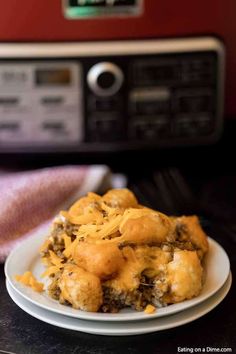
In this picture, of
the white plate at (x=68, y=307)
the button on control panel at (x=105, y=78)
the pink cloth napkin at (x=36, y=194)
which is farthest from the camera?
the button on control panel at (x=105, y=78)

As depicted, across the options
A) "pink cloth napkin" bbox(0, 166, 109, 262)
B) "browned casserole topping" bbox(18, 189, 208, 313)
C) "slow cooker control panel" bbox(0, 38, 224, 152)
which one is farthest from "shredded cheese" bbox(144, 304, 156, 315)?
"slow cooker control panel" bbox(0, 38, 224, 152)

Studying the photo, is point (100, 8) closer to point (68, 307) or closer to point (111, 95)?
point (111, 95)

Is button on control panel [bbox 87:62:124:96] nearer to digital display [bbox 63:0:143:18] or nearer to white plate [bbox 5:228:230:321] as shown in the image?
digital display [bbox 63:0:143:18]

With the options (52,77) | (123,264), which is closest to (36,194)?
(52,77)

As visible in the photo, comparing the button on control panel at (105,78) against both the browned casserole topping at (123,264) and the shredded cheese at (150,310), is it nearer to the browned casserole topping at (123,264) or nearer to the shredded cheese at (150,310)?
the browned casserole topping at (123,264)

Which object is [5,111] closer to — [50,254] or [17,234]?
[17,234]

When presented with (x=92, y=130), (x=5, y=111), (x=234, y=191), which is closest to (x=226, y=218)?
(x=234, y=191)

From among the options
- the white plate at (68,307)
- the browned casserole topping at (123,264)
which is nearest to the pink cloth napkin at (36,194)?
the white plate at (68,307)
